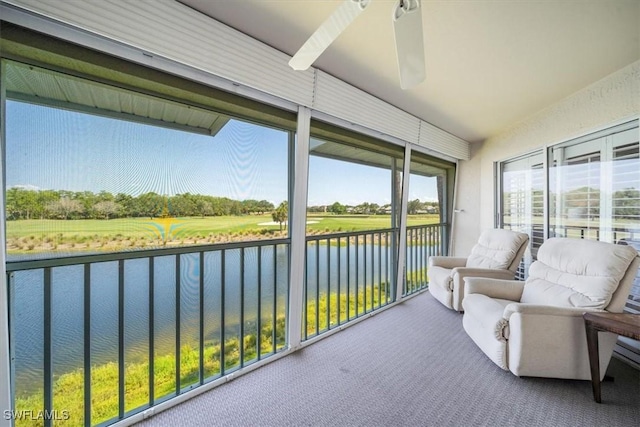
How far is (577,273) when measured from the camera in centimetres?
199

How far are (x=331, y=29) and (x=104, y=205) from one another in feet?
4.73

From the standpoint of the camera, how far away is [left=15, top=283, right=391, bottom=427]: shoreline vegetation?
4.42ft

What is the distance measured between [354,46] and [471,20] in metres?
0.74

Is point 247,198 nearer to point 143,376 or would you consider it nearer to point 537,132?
point 143,376

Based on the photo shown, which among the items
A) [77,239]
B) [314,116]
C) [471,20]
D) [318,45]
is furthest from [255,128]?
[471,20]

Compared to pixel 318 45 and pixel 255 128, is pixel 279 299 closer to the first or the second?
pixel 255 128

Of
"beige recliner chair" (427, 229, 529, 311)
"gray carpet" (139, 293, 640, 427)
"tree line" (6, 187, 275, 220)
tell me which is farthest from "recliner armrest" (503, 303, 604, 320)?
"tree line" (6, 187, 275, 220)

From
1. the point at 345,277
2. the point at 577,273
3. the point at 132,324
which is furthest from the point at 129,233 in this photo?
the point at 577,273

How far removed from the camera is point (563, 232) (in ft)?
9.28

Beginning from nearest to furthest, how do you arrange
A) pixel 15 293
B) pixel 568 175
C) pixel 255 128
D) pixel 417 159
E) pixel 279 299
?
pixel 15 293, pixel 255 128, pixel 279 299, pixel 568 175, pixel 417 159

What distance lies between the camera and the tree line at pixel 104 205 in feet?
3.92

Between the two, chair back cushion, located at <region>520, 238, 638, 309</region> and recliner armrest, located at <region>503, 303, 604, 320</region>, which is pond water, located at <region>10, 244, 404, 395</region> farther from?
chair back cushion, located at <region>520, 238, 638, 309</region>

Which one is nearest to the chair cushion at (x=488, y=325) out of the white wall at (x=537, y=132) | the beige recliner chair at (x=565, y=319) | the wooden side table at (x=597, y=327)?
the beige recliner chair at (x=565, y=319)

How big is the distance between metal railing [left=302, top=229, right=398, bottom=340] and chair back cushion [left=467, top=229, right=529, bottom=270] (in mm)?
1052
